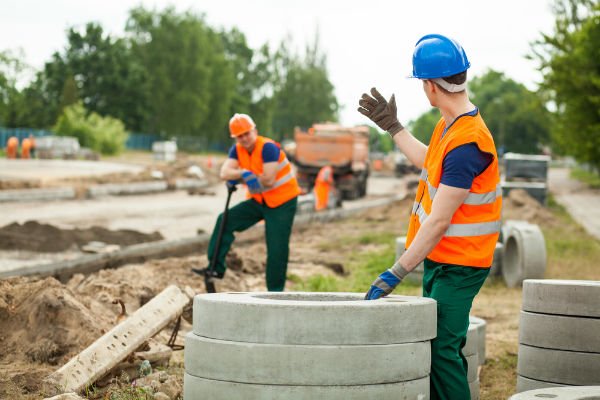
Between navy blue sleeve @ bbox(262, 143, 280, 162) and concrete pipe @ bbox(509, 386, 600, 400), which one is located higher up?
navy blue sleeve @ bbox(262, 143, 280, 162)

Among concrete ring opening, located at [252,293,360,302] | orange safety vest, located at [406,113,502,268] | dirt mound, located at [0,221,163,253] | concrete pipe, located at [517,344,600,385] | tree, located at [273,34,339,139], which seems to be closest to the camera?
orange safety vest, located at [406,113,502,268]

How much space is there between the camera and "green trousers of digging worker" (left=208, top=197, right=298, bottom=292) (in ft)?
31.8

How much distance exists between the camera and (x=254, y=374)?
4.34 meters

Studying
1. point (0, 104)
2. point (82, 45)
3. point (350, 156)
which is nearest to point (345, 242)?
point (350, 156)

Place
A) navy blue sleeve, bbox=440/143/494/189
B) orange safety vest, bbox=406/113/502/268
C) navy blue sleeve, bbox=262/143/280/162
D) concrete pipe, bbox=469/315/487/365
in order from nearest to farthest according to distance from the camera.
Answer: navy blue sleeve, bbox=440/143/494/189 → orange safety vest, bbox=406/113/502/268 → concrete pipe, bbox=469/315/487/365 → navy blue sleeve, bbox=262/143/280/162

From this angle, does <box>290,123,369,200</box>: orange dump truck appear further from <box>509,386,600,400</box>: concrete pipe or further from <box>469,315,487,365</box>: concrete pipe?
<box>509,386,600,400</box>: concrete pipe

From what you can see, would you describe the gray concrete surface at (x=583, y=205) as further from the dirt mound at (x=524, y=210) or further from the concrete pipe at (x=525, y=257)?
the concrete pipe at (x=525, y=257)

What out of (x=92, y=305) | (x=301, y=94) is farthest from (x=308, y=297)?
(x=301, y=94)

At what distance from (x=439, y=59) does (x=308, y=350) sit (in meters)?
1.55

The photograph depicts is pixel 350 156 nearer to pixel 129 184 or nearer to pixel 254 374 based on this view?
pixel 129 184

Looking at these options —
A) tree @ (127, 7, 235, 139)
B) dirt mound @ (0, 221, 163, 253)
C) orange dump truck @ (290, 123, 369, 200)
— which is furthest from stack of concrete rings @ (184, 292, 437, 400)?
tree @ (127, 7, 235, 139)

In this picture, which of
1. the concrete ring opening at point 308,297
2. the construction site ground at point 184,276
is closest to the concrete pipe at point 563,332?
the construction site ground at point 184,276

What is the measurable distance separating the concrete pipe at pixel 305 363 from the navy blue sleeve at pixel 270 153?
5580 mm

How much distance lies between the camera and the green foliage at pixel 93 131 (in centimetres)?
6300
